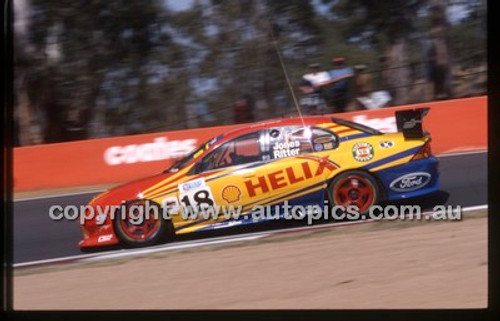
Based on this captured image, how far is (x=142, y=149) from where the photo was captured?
7875 millimetres

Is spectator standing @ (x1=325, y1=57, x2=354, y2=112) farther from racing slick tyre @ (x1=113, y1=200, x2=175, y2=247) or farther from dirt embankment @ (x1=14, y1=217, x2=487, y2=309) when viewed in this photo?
racing slick tyre @ (x1=113, y1=200, x2=175, y2=247)

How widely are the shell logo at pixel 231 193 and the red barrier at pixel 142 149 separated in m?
0.63

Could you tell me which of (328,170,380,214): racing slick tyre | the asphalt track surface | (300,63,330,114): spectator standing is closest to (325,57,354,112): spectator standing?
(300,63,330,114): spectator standing

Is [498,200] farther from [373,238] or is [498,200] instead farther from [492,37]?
[373,238]

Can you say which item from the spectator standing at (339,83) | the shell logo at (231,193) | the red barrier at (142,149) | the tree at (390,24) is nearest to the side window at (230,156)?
the red barrier at (142,149)

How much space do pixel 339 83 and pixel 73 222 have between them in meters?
3.07

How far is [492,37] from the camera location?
5305mm

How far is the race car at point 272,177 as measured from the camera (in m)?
7.06

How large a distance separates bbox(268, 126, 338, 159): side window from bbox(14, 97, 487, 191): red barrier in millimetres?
442

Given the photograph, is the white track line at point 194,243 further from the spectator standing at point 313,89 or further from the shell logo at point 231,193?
the spectator standing at point 313,89

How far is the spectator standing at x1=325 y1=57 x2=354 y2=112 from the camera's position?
7352 mm
